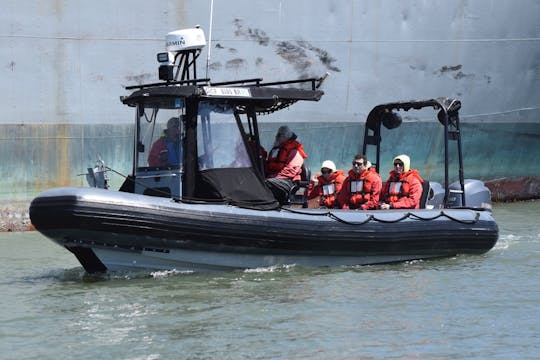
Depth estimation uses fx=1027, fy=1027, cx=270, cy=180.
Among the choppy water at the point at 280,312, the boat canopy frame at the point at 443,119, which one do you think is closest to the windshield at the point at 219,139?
the choppy water at the point at 280,312

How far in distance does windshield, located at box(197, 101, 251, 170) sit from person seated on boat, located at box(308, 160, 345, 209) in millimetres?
1285

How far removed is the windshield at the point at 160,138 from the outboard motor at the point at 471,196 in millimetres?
3289

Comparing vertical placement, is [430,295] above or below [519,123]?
below

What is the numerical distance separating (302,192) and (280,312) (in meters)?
2.86

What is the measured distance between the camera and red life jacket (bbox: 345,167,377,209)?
10242mm

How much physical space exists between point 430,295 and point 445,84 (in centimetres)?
852

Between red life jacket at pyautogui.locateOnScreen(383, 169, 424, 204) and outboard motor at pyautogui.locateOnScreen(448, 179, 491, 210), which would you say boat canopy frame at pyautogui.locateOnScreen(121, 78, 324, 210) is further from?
outboard motor at pyautogui.locateOnScreen(448, 179, 491, 210)

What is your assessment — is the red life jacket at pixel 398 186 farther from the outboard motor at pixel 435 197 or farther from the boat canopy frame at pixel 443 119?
the outboard motor at pixel 435 197

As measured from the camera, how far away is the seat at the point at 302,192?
393 inches

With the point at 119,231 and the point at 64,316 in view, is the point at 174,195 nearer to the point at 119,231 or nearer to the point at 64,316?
the point at 119,231

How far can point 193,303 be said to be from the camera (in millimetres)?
7895

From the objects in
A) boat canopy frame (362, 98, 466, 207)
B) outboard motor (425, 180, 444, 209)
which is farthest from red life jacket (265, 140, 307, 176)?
outboard motor (425, 180, 444, 209)

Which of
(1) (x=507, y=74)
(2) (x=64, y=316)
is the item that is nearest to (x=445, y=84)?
(1) (x=507, y=74)

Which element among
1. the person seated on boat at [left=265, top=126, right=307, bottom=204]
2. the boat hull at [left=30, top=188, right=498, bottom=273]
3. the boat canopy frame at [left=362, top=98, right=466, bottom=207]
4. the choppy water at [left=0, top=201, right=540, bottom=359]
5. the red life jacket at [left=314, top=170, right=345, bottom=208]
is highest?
the boat canopy frame at [left=362, top=98, right=466, bottom=207]
